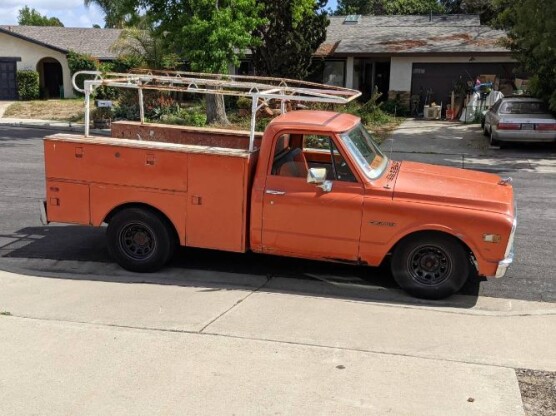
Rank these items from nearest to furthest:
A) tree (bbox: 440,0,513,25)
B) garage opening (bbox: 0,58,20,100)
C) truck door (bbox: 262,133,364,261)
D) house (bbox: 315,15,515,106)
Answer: truck door (bbox: 262,133,364,261) → house (bbox: 315,15,515,106) → garage opening (bbox: 0,58,20,100) → tree (bbox: 440,0,513,25)

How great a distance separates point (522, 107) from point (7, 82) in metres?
29.7

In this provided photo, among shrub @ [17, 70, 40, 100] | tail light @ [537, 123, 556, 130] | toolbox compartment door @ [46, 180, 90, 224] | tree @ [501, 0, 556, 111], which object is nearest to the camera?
toolbox compartment door @ [46, 180, 90, 224]

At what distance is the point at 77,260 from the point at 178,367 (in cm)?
348

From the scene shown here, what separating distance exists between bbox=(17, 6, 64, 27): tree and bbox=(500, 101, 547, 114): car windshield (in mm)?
69869

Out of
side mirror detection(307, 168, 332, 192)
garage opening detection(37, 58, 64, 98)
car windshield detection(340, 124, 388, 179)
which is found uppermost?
garage opening detection(37, 58, 64, 98)

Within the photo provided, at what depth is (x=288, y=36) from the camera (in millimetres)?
22922

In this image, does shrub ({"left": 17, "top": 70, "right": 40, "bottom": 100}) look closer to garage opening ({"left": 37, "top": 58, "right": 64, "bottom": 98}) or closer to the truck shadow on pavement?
garage opening ({"left": 37, "top": 58, "right": 64, "bottom": 98})

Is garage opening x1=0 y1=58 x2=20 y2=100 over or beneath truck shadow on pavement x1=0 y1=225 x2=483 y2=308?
over

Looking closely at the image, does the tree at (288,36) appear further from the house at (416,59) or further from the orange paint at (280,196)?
the orange paint at (280,196)

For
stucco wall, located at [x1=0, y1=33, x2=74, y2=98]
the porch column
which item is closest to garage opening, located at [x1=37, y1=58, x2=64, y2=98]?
stucco wall, located at [x1=0, y1=33, x2=74, y2=98]

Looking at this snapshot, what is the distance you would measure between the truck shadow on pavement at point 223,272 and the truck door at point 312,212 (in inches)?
16.9

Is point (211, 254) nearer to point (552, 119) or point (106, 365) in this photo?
point (106, 365)

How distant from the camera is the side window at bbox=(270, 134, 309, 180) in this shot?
6.17m

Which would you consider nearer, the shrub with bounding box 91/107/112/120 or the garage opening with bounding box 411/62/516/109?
the shrub with bounding box 91/107/112/120
